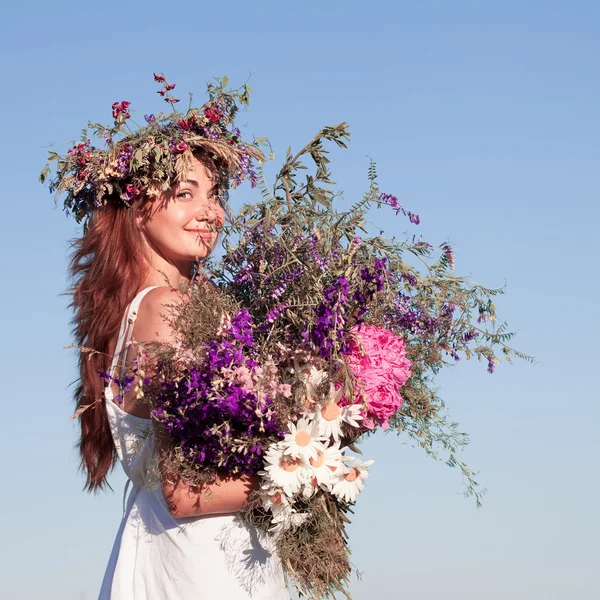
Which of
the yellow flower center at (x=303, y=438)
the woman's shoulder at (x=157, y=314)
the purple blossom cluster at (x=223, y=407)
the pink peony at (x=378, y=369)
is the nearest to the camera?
the purple blossom cluster at (x=223, y=407)

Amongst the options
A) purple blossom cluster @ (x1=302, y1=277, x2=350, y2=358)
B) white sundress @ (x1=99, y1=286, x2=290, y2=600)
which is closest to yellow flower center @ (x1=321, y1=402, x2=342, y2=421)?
purple blossom cluster @ (x1=302, y1=277, x2=350, y2=358)

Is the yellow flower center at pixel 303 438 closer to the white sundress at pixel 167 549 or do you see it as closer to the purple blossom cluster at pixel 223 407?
the purple blossom cluster at pixel 223 407

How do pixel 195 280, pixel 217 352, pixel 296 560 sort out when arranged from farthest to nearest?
pixel 195 280 < pixel 296 560 < pixel 217 352

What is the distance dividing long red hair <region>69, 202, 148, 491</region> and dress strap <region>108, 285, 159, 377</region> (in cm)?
22

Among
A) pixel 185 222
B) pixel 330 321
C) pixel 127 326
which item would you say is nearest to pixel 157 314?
pixel 127 326

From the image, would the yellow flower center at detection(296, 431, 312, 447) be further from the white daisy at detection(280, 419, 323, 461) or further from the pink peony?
the pink peony

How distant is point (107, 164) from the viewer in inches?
176

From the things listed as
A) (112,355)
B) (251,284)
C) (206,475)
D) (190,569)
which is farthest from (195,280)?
(190,569)

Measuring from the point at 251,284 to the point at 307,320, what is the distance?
15.6 inches

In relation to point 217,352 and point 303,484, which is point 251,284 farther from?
point 303,484

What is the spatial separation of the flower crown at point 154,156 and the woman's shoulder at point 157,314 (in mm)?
621

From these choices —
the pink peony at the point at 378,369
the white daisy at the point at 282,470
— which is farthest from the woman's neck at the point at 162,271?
the white daisy at the point at 282,470

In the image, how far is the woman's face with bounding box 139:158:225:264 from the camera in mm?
4391

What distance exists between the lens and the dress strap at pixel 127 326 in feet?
13.3
